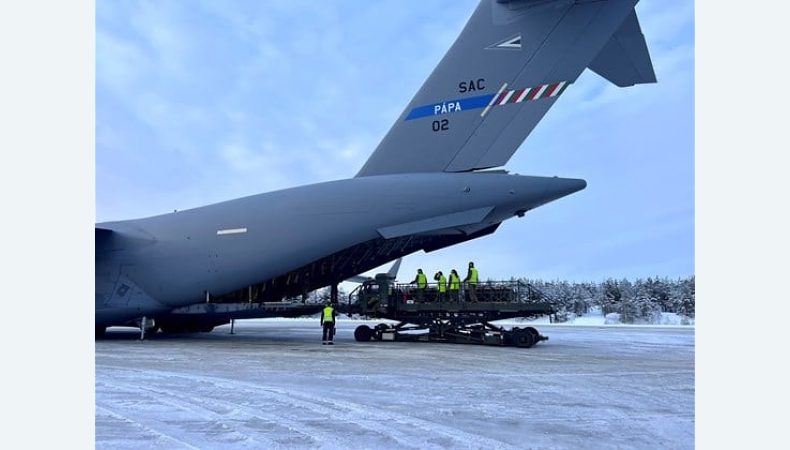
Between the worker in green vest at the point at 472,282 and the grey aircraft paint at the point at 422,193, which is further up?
the grey aircraft paint at the point at 422,193

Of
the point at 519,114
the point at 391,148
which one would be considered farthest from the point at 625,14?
the point at 391,148

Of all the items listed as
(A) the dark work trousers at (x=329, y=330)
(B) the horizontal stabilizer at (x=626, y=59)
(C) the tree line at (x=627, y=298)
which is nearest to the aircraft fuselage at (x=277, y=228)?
(A) the dark work trousers at (x=329, y=330)

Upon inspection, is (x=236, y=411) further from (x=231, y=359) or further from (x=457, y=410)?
(x=231, y=359)

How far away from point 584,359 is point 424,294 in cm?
483

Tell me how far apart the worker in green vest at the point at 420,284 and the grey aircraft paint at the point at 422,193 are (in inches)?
25.9

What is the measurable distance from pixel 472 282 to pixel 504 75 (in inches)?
182

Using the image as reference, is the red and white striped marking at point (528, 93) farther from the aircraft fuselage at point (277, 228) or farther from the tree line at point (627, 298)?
the tree line at point (627, 298)

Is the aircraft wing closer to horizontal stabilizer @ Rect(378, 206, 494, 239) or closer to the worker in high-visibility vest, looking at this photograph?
horizontal stabilizer @ Rect(378, 206, 494, 239)

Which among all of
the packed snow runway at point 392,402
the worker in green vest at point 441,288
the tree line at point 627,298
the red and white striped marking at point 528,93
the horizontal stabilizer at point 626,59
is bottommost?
the tree line at point 627,298

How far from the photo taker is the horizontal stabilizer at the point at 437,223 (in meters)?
12.9

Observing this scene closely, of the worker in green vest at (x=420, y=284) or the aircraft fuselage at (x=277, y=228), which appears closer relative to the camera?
the aircraft fuselage at (x=277, y=228)

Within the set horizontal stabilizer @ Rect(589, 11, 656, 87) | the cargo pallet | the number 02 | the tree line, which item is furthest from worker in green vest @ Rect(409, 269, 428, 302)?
the tree line

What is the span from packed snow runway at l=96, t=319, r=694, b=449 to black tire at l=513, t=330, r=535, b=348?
92.0 inches

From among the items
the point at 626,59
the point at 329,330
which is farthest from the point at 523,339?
the point at 626,59
